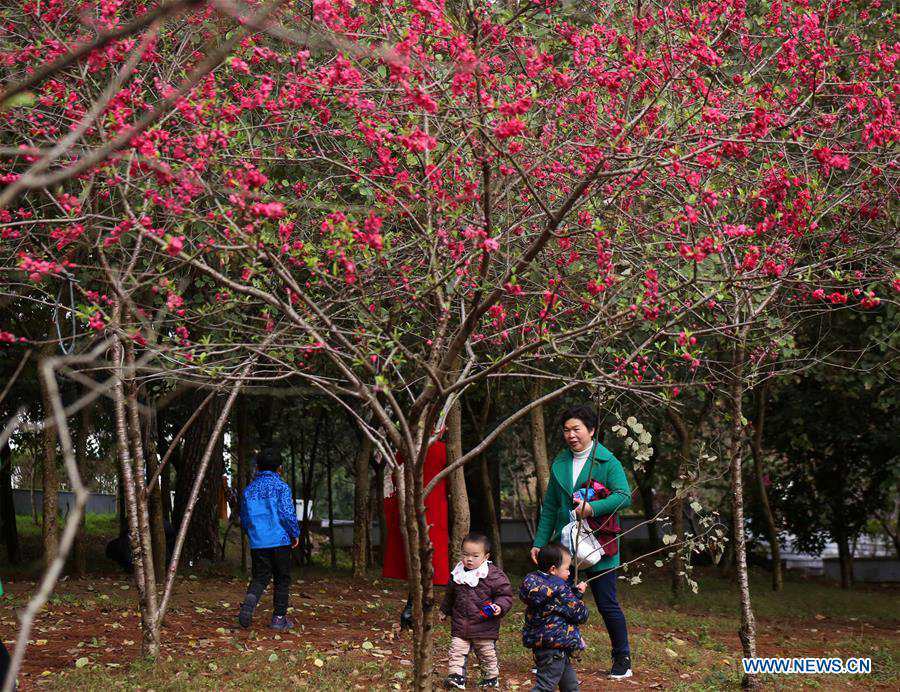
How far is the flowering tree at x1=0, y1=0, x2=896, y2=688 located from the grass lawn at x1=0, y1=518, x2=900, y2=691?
1.66 m

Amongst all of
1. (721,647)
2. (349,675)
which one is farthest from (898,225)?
(349,675)

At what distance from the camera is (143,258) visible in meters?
8.11

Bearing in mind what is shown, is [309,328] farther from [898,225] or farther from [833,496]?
[833,496]

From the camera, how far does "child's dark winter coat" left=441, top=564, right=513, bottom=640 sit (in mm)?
6289

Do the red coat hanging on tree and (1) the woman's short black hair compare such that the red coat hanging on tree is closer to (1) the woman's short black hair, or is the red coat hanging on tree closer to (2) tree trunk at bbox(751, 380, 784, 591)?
(1) the woman's short black hair

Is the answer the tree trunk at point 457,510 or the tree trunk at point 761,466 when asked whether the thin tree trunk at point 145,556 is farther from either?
the tree trunk at point 761,466

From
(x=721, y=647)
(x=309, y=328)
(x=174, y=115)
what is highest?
(x=174, y=115)

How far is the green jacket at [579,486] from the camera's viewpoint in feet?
21.6

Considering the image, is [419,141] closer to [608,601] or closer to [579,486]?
[579,486]

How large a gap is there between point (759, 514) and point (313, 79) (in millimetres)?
14678

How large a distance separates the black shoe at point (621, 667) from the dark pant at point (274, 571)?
301 centimetres

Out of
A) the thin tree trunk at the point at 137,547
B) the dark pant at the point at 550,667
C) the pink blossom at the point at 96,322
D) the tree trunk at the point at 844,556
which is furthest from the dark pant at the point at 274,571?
the tree trunk at the point at 844,556

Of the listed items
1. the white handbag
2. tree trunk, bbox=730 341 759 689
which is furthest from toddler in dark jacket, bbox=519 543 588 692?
tree trunk, bbox=730 341 759 689

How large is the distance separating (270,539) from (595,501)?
315 centimetres
